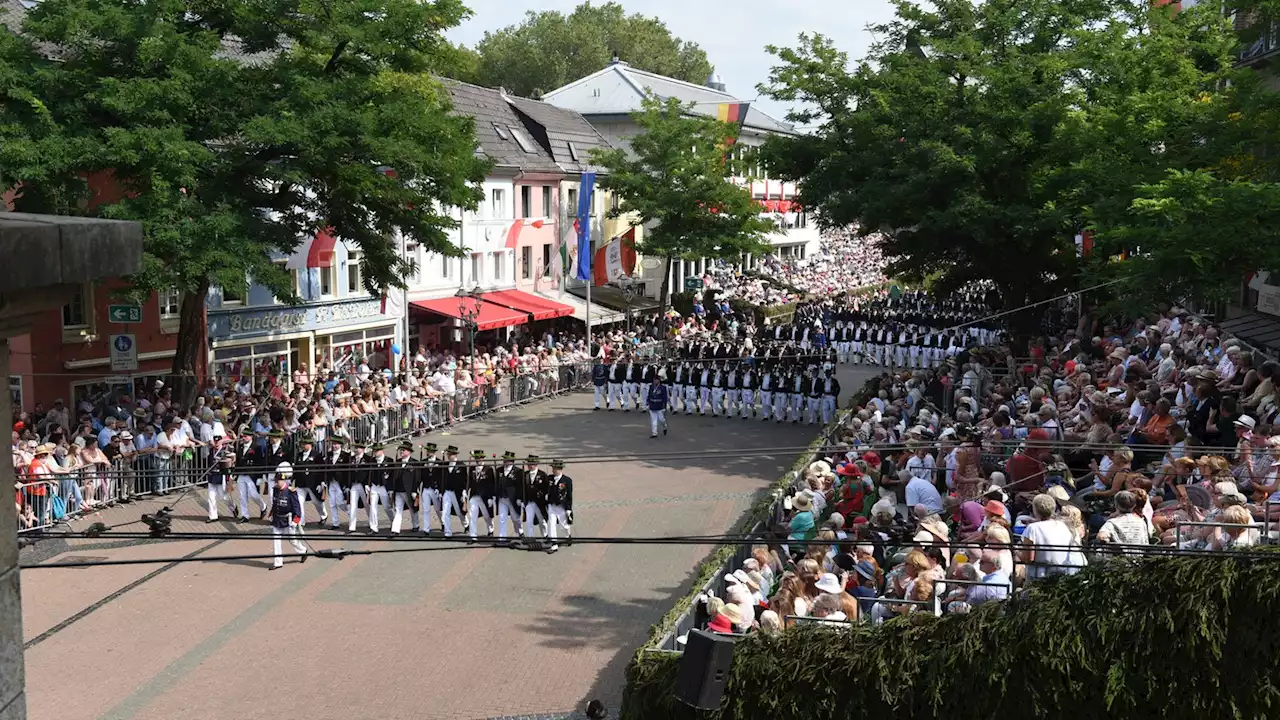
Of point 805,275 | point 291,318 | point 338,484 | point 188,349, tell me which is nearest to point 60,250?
point 338,484

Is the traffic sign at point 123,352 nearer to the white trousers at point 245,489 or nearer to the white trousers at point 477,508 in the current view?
the white trousers at point 245,489

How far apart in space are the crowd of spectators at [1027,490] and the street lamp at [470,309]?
1407 centimetres

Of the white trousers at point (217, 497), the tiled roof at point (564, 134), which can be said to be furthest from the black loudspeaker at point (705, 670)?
the tiled roof at point (564, 134)

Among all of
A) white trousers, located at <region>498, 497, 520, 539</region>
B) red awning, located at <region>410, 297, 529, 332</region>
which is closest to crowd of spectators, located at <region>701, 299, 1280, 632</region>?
white trousers, located at <region>498, 497, 520, 539</region>

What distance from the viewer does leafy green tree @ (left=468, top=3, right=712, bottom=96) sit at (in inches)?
3275

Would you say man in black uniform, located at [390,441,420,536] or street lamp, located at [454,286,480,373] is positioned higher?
street lamp, located at [454,286,480,373]

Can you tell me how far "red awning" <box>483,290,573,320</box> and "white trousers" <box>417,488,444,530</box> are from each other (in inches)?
807

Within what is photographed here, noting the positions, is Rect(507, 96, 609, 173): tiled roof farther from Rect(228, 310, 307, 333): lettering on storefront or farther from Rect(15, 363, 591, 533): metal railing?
Rect(228, 310, 307, 333): lettering on storefront

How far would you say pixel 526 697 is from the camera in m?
13.1

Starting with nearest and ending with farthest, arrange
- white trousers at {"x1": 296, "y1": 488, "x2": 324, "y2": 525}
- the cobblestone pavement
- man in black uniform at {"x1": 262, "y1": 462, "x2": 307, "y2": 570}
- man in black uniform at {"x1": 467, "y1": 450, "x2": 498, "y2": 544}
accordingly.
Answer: the cobblestone pavement, man in black uniform at {"x1": 262, "y1": 462, "x2": 307, "y2": 570}, man in black uniform at {"x1": 467, "y1": 450, "x2": 498, "y2": 544}, white trousers at {"x1": 296, "y1": 488, "x2": 324, "y2": 525}

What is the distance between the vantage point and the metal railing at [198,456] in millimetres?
18984

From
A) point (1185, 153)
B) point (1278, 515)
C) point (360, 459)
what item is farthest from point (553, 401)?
point (1278, 515)

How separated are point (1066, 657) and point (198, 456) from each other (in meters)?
17.9

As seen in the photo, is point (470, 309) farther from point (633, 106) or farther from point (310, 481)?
point (633, 106)
